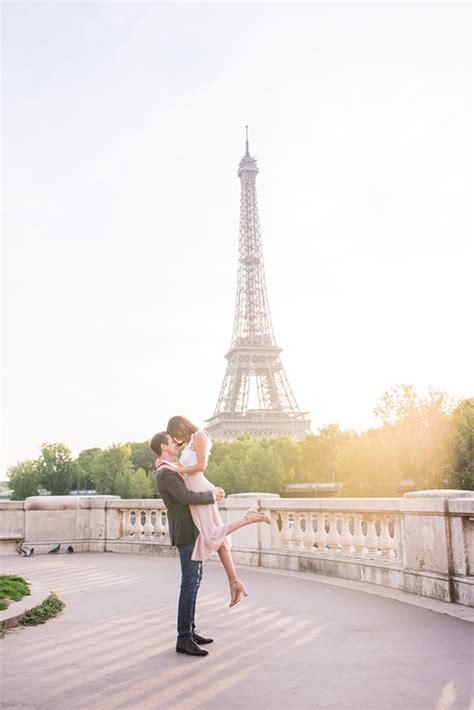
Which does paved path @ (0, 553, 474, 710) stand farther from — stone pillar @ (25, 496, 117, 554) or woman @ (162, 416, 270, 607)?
stone pillar @ (25, 496, 117, 554)

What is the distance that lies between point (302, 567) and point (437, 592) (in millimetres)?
3440

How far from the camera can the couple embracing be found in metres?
6.42

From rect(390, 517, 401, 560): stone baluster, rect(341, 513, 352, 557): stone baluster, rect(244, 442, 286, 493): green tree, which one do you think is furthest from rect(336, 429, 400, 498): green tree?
rect(390, 517, 401, 560): stone baluster

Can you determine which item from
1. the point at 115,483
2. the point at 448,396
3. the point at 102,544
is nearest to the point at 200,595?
the point at 102,544

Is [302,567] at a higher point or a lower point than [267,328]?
lower

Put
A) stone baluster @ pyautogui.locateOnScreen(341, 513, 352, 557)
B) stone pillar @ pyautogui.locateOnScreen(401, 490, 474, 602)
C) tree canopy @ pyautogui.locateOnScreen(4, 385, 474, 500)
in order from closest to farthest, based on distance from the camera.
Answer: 1. stone pillar @ pyautogui.locateOnScreen(401, 490, 474, 602)
2. stone baluster @ pyautogui.locateOnScreen(341, 513, 352, 557)
3. tree canopy @ pyautogui.locateOnScreen(4, 385, 474, 500)

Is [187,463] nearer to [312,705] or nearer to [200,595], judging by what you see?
[312,705]

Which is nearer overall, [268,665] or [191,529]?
[268,665]

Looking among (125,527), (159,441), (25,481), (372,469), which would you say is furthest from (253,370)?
(159,441)

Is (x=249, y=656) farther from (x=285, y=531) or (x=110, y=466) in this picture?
(x=110, y=466)

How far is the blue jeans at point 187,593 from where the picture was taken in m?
6.29

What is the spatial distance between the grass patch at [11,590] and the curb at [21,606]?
7 cm

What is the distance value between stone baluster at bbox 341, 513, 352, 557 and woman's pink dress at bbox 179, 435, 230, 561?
16.3ft

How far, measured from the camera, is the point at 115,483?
88.5 meters
